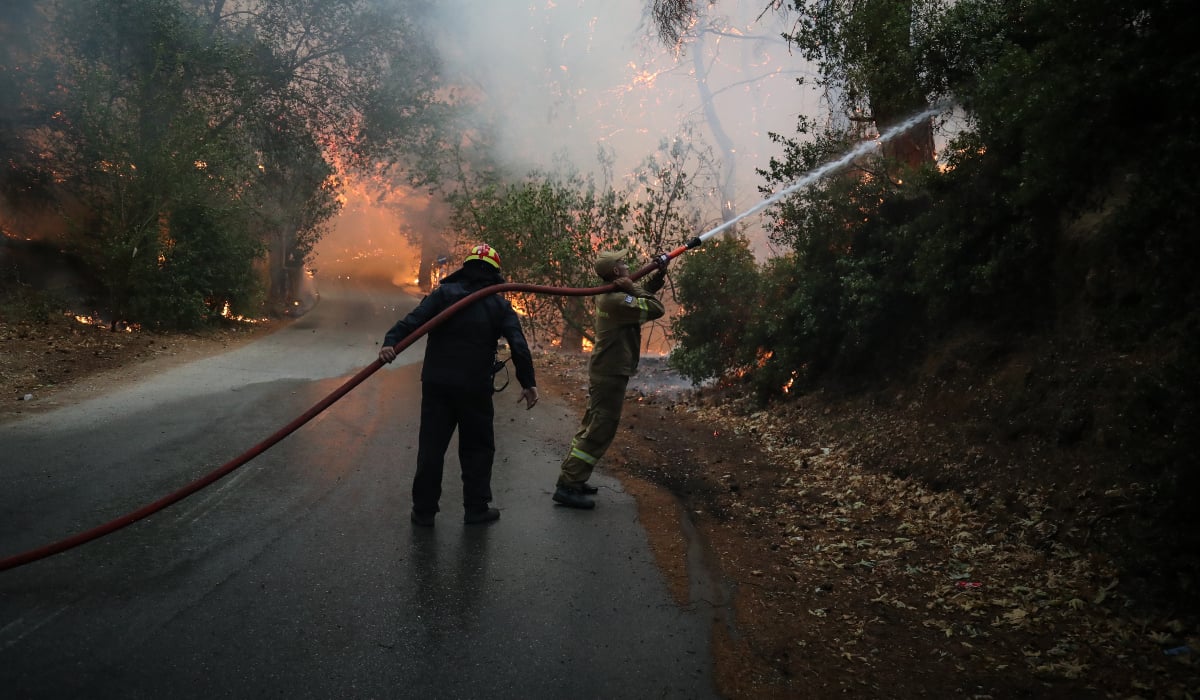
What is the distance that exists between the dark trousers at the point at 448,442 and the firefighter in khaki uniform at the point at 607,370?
89 centimetres

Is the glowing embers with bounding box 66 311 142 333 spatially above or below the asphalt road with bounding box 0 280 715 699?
above

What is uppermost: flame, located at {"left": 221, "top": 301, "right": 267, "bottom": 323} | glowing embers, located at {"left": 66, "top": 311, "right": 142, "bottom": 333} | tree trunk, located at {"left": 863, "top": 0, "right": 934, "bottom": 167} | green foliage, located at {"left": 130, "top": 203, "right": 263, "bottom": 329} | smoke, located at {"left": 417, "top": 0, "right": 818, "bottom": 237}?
smoke, located at {"left": 417, "top": 0, "right": 818, "bottom": 237}

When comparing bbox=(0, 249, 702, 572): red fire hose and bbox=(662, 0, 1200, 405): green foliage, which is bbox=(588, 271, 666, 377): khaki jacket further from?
bbox=(662, 0, 1200, 405): green foliage

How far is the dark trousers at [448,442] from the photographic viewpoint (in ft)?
17.9

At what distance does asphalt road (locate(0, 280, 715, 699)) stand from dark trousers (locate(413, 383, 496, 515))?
0.24 meters

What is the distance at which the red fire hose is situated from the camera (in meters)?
3.99

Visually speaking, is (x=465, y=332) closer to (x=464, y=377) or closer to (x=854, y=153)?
(x=464, y=377)

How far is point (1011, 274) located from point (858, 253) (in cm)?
246

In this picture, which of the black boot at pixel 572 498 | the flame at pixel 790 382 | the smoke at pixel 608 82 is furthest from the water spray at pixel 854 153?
the smoke at pixel 608 82

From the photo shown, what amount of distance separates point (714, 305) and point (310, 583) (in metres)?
9.32

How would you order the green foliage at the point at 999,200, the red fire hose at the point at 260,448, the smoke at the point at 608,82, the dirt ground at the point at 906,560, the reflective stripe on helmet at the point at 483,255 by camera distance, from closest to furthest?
1. the dirt ground at the point at 906,560
2. the red fire hose at the point at 260,448
3. the green foliage at the point at 999,200
4. the reflective stripe on helmet at the point at 483,255
5. the smoke at the point at 608,82

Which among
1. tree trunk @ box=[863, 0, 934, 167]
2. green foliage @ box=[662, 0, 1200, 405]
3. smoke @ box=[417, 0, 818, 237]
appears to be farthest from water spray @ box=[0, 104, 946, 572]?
smoke @ box=[417, 0, 818, 237]

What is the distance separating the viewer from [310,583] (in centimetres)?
438

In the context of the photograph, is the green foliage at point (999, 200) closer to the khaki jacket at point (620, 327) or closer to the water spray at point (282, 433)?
the water spray at point (282, 433)
